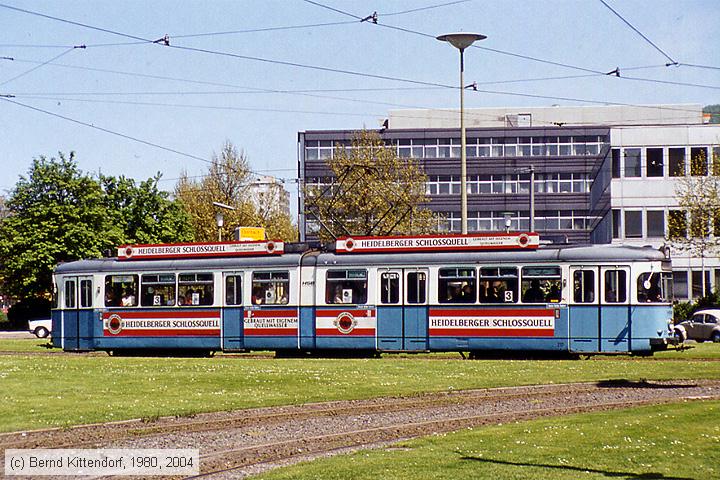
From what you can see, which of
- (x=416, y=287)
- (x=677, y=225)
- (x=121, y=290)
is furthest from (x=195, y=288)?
(x=677, y=225)

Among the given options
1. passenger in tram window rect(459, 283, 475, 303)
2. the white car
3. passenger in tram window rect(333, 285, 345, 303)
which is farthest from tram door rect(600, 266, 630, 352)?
the white car

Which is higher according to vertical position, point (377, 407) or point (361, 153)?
point (361, 153)

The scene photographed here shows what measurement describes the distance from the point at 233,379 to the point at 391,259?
360 inches

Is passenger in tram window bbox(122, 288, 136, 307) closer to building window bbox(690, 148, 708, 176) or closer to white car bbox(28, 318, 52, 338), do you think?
white car bbox(28, 318, 52, 338)

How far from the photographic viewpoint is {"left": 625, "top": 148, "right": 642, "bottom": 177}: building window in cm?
6825

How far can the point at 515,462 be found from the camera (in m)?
12.6

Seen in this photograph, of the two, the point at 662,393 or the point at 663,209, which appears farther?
the point at 663,209

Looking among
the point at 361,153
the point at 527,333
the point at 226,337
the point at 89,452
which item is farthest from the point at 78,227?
the point at 89,452

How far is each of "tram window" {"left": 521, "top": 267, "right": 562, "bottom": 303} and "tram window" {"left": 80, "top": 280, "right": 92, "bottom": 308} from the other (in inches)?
573

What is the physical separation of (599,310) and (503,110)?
84810mm

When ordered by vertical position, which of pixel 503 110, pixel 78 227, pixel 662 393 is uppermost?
pixel 503 110

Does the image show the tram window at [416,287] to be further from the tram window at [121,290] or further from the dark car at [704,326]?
the dark car at [704,326]

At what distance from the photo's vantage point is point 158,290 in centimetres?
3472

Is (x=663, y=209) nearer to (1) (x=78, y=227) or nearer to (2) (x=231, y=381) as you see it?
(1) (x=78, y=227)
